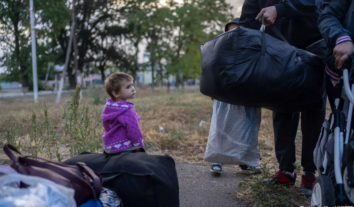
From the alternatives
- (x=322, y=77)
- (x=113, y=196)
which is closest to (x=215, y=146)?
(x=322, y=77)

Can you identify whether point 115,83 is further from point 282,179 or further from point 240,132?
point 282,179

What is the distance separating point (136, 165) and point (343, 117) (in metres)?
1.24

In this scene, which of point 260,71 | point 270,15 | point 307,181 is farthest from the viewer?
point 307,181

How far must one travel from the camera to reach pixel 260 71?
2309 millimetres

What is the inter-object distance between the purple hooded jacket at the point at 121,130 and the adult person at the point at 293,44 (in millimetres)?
1240

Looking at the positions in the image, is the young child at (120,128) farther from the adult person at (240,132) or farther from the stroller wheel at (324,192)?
the stroller wheel at (324,192)

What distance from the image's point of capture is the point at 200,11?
20266 mm

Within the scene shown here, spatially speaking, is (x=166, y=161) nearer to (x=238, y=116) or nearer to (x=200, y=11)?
(x=238, y=116)

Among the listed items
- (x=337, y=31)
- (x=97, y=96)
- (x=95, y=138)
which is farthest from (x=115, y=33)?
(x=337, y=31)

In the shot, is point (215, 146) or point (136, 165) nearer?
point (136, 165)

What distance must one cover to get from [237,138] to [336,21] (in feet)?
4.45

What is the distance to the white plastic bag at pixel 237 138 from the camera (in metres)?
3.06

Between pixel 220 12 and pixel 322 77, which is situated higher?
pixel 220 12

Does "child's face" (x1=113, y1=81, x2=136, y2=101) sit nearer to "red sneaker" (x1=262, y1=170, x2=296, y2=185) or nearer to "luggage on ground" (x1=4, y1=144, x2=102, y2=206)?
"luggage on ground" (x1=4, y1=144, x2=102, y2=206)
